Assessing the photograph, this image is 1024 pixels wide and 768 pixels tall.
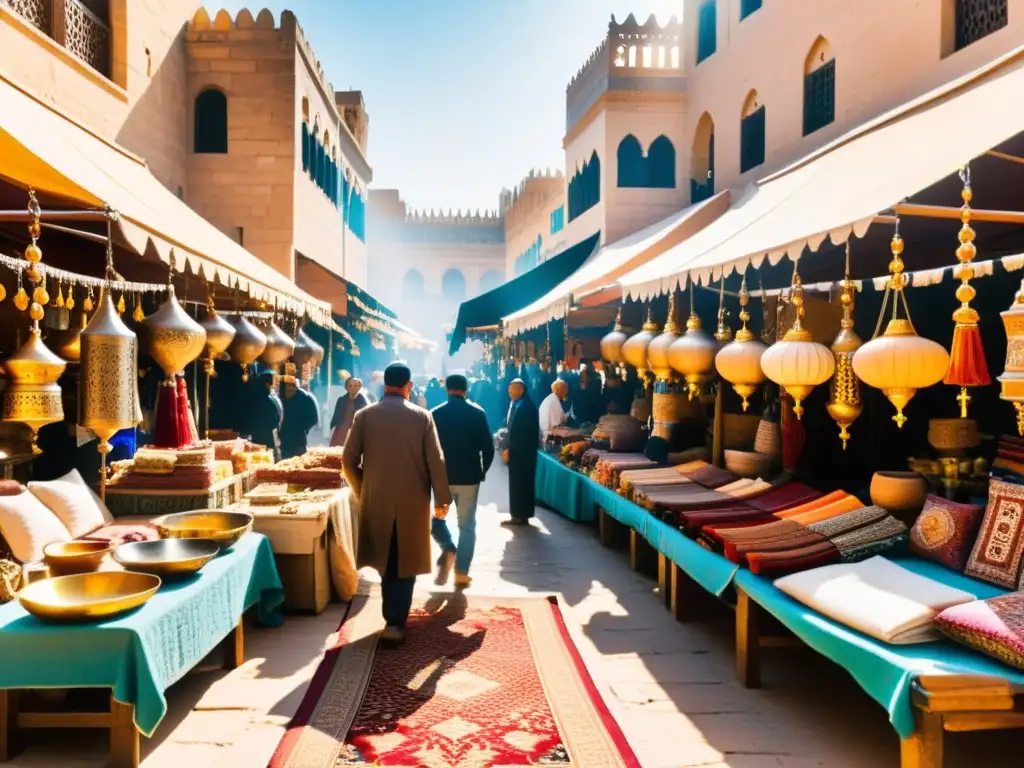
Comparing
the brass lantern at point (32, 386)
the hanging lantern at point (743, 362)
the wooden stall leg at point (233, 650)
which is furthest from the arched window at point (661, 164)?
the brass lantern at point (32, 386)

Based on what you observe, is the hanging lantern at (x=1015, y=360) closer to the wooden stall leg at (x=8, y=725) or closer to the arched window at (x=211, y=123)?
the wooden stall leg at (x=8, y=725)

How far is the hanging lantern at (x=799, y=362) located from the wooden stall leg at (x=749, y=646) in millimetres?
988

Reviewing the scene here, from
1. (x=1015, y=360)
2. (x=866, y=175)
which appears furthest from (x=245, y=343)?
(x=1015, y=360)

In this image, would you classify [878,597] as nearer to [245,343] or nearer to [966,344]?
[966,344]

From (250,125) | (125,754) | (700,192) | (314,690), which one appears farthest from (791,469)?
(250,125)

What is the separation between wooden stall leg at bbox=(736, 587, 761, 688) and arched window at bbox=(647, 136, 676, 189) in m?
9.16

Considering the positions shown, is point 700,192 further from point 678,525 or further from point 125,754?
point 125,754

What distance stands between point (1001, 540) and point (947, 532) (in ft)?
0.93

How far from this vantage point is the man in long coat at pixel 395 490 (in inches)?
171

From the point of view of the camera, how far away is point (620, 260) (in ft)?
29.3

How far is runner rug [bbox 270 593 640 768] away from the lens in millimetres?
3018

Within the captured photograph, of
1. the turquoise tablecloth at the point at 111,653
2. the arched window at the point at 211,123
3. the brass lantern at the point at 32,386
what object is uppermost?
the arched window at the point at 211,123

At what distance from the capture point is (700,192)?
1152 cm

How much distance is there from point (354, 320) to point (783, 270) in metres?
7.19
